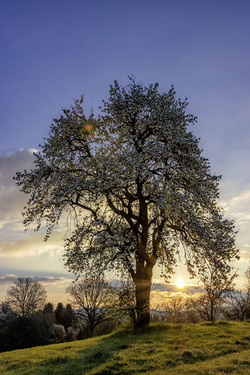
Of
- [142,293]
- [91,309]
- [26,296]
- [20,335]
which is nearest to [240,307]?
[91,309]

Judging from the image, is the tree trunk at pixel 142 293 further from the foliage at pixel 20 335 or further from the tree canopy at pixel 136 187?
the foliage at pixel 20 335

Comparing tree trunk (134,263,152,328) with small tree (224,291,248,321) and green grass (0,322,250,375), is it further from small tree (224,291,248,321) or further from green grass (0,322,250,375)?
small tree (224,291,248,321)

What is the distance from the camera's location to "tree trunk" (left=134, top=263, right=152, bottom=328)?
18.0m

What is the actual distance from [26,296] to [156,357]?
6599cm

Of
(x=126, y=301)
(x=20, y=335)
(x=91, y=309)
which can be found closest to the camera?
(x=126, y=301)

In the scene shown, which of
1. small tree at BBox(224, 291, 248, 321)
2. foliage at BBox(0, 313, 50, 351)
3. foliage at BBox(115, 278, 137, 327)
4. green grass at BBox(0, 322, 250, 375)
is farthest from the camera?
small tree at BBox(224, 291, 248, 321)

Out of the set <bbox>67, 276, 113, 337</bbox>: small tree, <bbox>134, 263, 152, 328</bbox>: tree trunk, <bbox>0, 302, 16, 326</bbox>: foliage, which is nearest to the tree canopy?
<bbox>134, 263, 152, 328</bbox>: tree trunk

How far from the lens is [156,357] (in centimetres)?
1170

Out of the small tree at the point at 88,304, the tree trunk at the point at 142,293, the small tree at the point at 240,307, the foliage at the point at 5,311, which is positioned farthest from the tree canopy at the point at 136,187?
the foliage at the point at 5,311

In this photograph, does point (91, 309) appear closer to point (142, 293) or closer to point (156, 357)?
point (142, 293)

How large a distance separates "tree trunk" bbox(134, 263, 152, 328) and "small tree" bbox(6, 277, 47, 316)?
57434 millimetres

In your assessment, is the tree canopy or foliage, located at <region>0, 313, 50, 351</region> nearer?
the tree canopy

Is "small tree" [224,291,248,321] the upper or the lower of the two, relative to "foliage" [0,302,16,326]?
upper

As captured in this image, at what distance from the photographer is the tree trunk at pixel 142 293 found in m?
18.0
